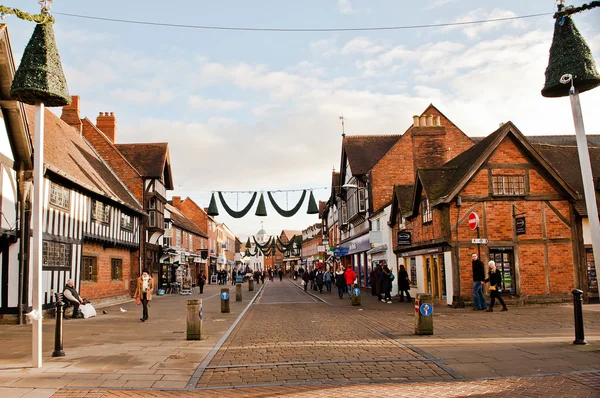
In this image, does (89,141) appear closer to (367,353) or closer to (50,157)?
(50,157)

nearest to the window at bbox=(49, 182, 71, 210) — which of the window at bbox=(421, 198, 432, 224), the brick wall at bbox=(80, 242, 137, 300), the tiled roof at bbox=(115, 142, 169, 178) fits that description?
the brick wall at bbox=(80, 242, 137, 300)

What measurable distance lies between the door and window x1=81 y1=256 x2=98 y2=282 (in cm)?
1605

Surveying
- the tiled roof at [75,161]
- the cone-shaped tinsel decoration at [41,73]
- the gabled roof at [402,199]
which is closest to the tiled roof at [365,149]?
the gabled roof at [402,199]

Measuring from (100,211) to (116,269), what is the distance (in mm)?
4597

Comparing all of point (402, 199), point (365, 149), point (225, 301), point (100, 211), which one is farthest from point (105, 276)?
point (365, 149)

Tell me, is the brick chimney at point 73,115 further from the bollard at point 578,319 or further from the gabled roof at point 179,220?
the bollard at point 578,319

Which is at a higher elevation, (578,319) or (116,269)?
(116,269)

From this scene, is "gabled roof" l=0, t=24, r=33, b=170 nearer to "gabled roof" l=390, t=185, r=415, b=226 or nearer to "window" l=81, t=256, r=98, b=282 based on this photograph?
"window" l=81, t=256, r=98, b=282

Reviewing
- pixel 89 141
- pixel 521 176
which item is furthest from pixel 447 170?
pixel 89 141

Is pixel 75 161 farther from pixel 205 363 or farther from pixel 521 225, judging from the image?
pixel 521 225

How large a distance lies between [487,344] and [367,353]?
2.43 meters

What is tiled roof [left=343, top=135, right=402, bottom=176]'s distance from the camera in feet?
112

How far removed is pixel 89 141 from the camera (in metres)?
31.0

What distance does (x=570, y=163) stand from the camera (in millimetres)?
22797
